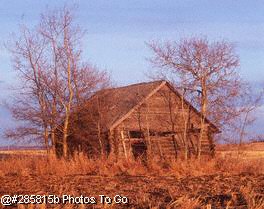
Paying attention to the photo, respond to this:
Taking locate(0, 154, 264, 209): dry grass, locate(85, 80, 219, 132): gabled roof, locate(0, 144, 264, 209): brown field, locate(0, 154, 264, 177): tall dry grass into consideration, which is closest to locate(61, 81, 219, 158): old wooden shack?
locate(85, 80, 219, 132): gabled roof

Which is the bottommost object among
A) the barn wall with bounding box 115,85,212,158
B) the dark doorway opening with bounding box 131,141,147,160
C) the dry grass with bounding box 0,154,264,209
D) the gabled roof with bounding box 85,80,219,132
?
the dry grass with bounding box 0,154,264,209

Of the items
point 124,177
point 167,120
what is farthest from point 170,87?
point 124,177

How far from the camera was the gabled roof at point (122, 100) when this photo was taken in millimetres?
25295

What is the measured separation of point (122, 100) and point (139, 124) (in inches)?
74.5

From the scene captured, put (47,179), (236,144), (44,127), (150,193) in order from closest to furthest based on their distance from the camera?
(150,193), (47,179), (236,144), (44,127)

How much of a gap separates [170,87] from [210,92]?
2.98 m

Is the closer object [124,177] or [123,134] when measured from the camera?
[124,177]

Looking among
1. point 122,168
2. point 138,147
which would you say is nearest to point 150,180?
point 122,168

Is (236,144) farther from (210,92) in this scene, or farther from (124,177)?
(124,177)

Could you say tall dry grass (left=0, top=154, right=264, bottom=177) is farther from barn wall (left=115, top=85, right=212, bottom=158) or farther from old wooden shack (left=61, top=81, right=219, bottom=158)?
barn wall (left=115, top=85, right=212, bottom=158)

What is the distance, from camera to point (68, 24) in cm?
2603

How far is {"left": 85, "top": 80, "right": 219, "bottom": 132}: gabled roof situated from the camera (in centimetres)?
2530

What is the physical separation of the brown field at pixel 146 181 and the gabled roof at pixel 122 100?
6.12 m

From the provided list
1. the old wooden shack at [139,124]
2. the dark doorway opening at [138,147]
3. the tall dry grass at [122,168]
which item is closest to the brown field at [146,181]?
the tall dry grass at [122,168]
